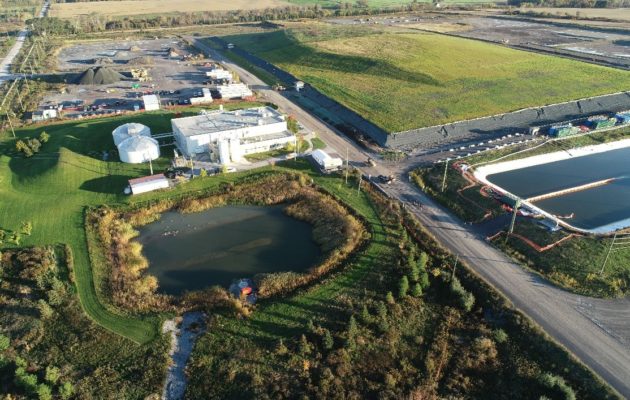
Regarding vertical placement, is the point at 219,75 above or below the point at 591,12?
below

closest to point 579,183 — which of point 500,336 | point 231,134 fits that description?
point 500,336

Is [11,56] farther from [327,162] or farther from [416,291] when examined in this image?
[416,291]

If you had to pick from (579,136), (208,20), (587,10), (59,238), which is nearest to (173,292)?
(59,238)

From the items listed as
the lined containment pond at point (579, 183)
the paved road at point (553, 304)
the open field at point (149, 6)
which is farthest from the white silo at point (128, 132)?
the open field at point (149, 6)

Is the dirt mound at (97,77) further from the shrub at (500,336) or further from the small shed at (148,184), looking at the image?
the shrub at (500,336)

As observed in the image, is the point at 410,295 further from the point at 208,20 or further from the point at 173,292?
the point at 208,20

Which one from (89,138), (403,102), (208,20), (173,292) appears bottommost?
(173,292)

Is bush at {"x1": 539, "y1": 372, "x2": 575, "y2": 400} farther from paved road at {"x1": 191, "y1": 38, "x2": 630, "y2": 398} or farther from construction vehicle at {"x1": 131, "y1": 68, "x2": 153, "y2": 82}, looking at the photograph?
construction vehicle at {"x1": 131, "y1": 68, "x2": 153, "y2": 82}
